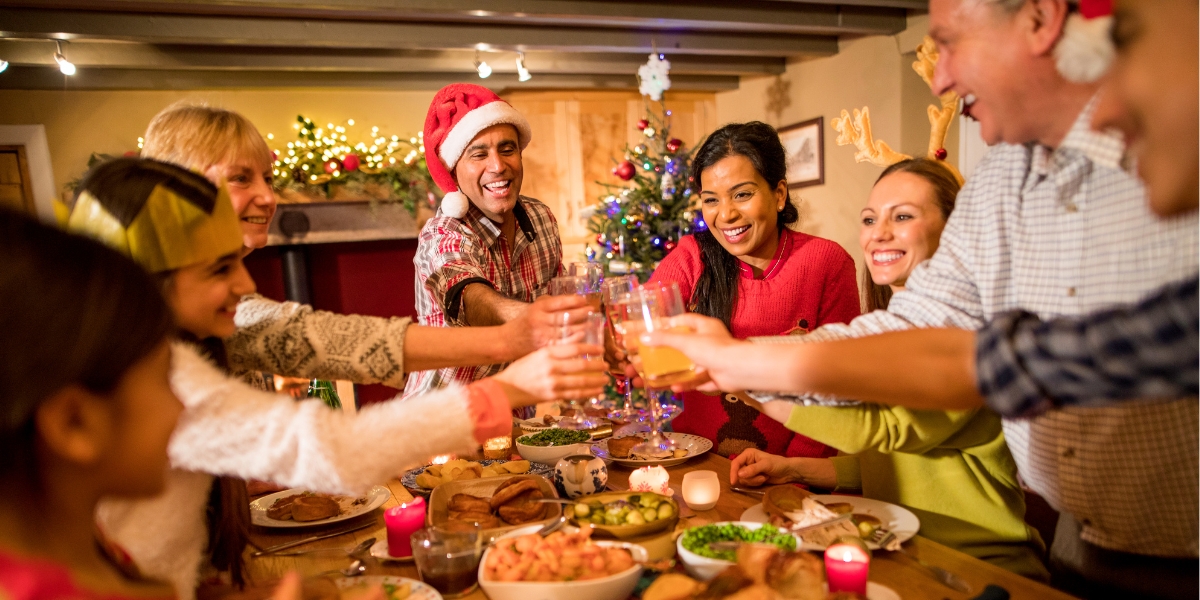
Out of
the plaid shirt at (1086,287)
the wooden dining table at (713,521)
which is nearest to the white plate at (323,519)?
the wooden dining table at (713,521)

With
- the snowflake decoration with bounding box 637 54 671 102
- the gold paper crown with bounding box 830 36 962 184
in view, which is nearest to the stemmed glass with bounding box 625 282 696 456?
the gold paper crown with bounding box 830 36 962 184

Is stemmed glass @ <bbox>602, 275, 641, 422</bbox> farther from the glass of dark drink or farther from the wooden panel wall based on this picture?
the wooden panel wall

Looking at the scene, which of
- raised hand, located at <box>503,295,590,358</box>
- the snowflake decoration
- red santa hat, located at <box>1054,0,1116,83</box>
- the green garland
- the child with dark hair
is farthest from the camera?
the green garland

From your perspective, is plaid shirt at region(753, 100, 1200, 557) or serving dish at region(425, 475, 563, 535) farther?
serving dish at region(425, 475, 563, 535)

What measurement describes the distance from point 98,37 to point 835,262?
4.78 meters

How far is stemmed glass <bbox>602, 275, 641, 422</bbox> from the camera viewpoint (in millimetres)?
1591

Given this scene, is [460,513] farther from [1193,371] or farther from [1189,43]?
[1189,43]

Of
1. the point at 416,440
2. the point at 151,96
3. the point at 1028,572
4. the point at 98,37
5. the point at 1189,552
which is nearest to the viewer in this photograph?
the point at 416,440

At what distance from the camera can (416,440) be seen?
4.18ft

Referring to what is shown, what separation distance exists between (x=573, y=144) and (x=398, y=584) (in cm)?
662

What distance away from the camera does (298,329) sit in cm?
166

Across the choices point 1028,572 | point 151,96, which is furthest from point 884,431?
point 151,96

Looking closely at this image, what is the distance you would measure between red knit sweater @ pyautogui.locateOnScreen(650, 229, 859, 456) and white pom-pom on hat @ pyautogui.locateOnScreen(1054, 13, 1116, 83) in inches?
60.4

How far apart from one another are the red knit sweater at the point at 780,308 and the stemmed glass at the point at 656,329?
1053mm
